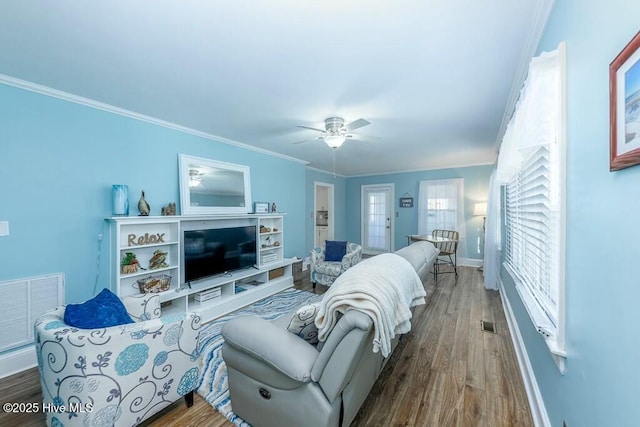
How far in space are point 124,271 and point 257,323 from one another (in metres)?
2.02

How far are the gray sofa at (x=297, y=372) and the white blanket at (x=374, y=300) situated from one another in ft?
0.19

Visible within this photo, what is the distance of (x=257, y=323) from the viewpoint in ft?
4.99

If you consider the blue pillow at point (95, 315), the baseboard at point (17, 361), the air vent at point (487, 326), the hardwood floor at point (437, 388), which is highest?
the blue pillow at point (95, 315)

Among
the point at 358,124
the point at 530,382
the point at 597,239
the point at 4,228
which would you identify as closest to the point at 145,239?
the point at 4,228

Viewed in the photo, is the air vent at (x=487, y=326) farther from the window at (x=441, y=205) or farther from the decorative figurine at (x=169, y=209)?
the decorative figurine at (x=169, y=209)

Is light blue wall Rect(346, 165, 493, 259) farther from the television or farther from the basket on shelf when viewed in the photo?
the basket on shelf

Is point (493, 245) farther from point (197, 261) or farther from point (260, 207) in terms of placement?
point (197, 261)

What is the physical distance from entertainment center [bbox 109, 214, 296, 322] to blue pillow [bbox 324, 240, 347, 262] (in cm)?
74

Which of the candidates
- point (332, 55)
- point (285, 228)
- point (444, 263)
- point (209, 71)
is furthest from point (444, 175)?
point (209, 71)

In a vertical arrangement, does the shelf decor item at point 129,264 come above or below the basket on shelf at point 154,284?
above

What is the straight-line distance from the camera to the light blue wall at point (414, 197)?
575 cm

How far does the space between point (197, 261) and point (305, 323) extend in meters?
2.28

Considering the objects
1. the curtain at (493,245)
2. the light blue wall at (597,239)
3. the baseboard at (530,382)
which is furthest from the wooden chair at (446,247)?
the light blue wall at (597,239)

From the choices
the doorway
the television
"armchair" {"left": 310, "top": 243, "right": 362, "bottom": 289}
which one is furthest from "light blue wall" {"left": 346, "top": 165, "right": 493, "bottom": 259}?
the television
